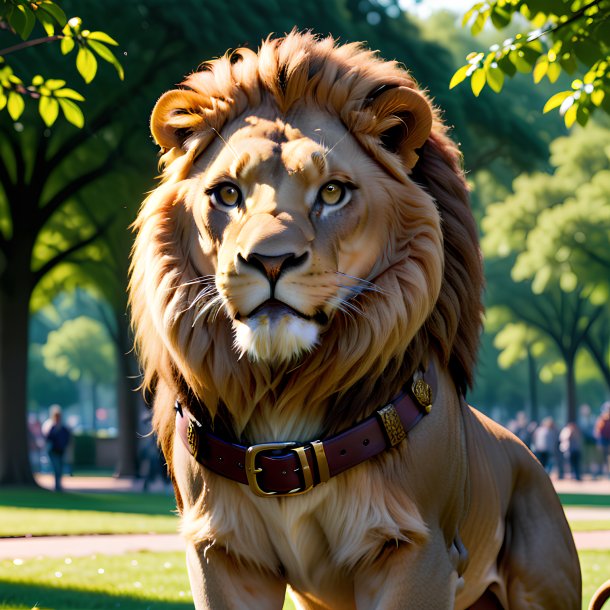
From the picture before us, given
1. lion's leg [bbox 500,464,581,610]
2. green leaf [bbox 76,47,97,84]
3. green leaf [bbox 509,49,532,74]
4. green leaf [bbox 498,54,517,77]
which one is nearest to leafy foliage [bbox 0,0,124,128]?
green leaf [bbox 76,47,97,84]

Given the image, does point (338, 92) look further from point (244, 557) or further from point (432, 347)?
point (244, 557)

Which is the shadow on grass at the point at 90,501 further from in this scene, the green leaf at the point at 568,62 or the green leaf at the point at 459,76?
the green leaf at the point at 459,76

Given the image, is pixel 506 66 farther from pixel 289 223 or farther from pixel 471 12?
pixel 289 223

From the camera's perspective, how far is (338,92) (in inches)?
152

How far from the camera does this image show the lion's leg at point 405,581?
3658mm

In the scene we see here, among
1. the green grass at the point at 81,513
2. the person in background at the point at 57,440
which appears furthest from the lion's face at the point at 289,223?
the person in background at the point at 57,440

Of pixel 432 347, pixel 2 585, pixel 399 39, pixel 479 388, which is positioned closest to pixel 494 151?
pixel 399 39

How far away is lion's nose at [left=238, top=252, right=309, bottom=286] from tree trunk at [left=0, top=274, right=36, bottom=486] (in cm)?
1958

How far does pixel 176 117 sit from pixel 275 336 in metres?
1.00

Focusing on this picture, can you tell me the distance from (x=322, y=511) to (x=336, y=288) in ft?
2.51

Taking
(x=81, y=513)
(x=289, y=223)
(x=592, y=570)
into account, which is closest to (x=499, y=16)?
(x=289, y=223)

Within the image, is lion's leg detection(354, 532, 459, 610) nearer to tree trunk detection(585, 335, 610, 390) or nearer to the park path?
the park path

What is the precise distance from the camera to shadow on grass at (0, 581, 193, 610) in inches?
301

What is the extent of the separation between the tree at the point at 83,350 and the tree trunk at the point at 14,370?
37.7 m
